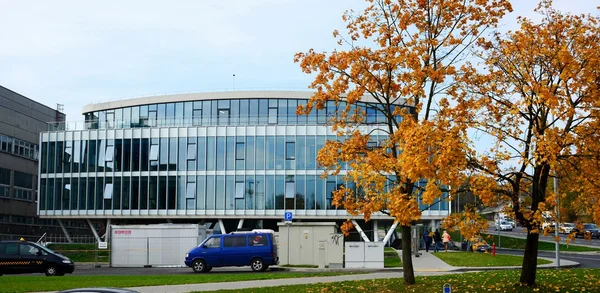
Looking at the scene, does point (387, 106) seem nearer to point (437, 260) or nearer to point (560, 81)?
point (560, 81)

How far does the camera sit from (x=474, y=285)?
1836cm

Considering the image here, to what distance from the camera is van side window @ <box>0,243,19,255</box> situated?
29297mm

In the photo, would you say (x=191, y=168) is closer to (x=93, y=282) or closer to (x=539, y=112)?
(x=93, y=282)

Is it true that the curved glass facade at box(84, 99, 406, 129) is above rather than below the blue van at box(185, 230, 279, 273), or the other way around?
above

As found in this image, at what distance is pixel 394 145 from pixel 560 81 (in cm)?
471

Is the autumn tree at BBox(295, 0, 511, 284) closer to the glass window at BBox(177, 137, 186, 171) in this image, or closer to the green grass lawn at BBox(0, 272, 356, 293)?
the green grass lawn at BBox(0, 272, 356, 293)

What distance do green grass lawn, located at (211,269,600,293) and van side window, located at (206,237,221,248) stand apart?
1151 centimetres

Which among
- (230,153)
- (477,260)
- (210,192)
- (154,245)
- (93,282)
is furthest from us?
(230,153)

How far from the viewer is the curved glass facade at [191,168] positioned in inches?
1956

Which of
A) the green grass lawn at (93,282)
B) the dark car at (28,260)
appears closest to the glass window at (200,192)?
the dark car at (28,260)

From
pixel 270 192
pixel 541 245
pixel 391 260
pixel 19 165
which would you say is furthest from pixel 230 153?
pixel 19 165

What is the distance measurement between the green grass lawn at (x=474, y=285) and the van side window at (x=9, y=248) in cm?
1317

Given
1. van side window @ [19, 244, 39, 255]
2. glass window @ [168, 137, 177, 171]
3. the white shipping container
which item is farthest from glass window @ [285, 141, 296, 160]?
van side window @ [19, 244, 39, 255]

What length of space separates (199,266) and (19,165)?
37.6 m
